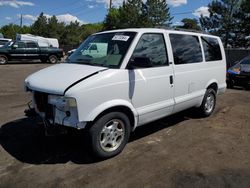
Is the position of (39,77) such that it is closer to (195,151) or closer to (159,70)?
(159,70)

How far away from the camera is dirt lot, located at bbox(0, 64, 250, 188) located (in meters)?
3.61

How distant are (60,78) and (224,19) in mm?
34300

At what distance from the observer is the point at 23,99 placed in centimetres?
834

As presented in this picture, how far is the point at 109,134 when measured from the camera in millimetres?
4148

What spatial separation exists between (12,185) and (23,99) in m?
5.24

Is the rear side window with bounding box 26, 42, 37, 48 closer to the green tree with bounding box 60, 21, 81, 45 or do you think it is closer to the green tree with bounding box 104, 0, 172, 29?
the green tree with bounding box 104, 0, 172, 29

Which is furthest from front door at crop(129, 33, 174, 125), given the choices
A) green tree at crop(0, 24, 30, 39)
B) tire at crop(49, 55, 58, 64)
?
green tree at crop(0, 24, 30, 39)

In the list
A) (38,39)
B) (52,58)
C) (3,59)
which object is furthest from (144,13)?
(3,59)

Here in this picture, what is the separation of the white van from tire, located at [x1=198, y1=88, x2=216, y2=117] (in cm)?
64

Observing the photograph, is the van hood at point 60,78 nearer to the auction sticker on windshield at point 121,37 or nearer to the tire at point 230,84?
the auction sticker on windshield at point 121,37

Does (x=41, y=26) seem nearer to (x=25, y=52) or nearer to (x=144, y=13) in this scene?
(x=144, y=13)

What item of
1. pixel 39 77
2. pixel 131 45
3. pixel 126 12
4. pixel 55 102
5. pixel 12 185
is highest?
pixel 126 12

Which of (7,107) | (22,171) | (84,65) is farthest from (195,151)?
(7,107)

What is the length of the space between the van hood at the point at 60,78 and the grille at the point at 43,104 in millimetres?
123
